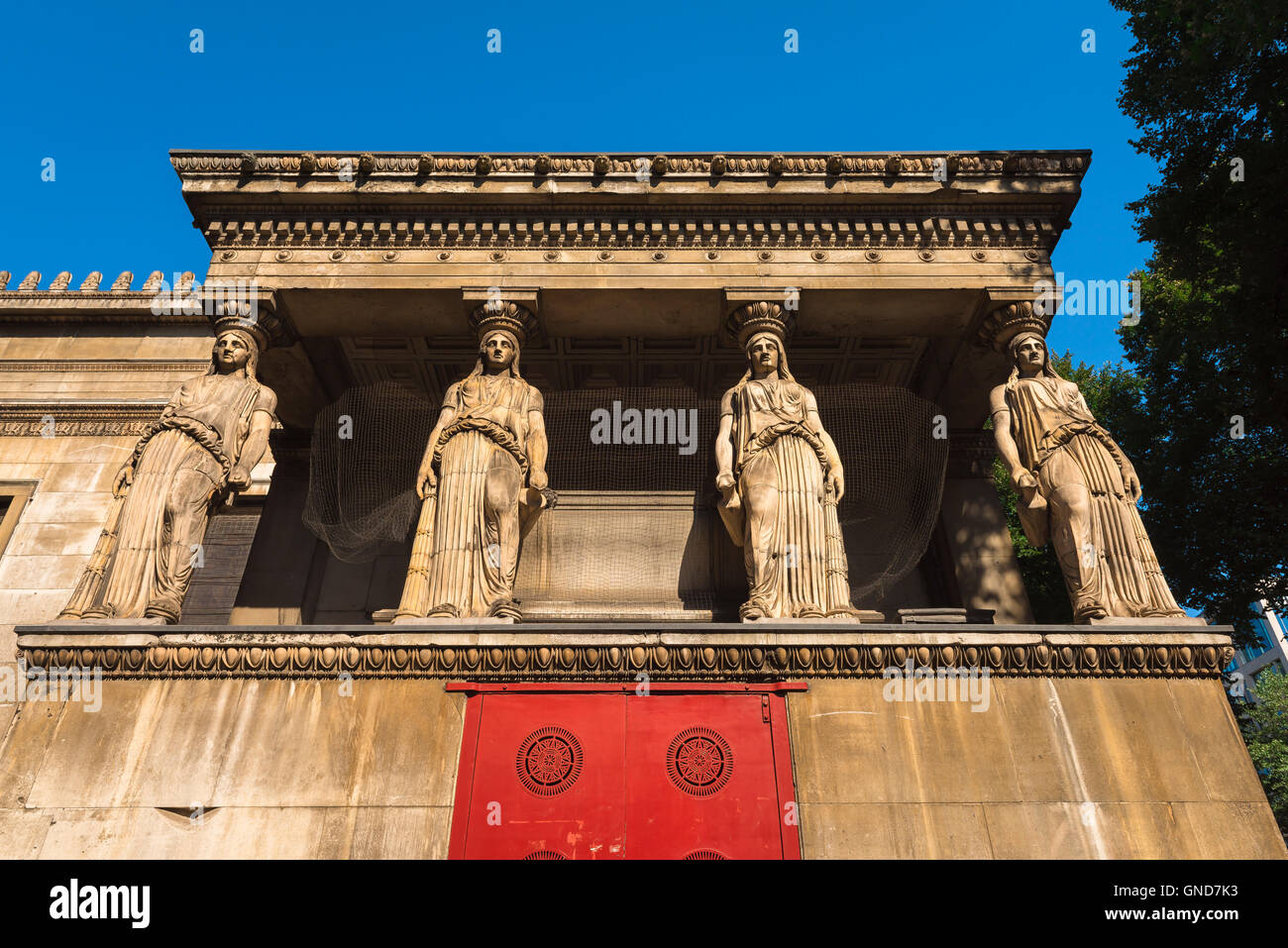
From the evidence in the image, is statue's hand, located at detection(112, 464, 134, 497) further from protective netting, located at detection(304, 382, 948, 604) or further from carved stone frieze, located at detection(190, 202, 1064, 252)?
carved stone frieze, located at detection(190, 202, 1064, 252)

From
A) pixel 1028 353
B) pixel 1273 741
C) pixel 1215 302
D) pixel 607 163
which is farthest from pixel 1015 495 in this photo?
pixel 1273 741

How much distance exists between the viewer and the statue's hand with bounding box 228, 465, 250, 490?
10.9 m

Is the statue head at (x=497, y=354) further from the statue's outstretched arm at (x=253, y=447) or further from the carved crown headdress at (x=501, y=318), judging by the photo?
the statue's outstretched arm at (x=253, y=447)

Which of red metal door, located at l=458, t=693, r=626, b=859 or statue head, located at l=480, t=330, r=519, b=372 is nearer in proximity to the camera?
red metal door, located at l=458, t=693, r=626, b=859

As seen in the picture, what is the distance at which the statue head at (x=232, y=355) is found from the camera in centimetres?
1180

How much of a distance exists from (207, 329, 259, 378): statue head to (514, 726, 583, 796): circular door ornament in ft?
21.9

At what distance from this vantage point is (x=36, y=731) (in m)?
8.55

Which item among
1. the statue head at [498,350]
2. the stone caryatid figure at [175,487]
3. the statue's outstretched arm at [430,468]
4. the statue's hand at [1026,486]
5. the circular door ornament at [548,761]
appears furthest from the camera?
the statue head at [498,350]

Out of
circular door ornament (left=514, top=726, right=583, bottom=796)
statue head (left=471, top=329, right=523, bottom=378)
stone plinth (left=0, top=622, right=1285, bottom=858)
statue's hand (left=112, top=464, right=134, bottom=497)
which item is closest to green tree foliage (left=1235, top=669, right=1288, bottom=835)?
stone plinth (left=0, top=622, right=1285, bottom=858)

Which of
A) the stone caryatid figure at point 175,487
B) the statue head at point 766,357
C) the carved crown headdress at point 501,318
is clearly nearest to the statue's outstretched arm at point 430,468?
the carved crown headdress at point 501,318

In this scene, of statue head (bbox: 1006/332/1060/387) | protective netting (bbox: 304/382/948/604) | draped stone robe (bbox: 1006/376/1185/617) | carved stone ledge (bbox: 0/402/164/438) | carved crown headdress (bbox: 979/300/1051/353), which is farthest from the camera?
carved stone ledge (bbox: 0/402/164/438)

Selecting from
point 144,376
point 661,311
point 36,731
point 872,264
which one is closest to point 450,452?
point 661,311

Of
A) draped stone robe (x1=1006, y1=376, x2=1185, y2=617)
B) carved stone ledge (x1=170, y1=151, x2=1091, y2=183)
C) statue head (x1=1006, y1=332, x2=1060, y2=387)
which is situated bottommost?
draped stone robe (x1=1006, y1=376, x2=1185, y2=617)
